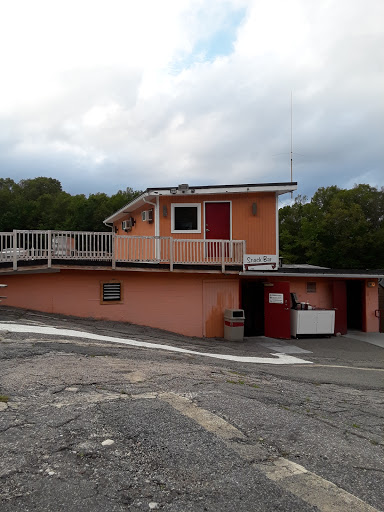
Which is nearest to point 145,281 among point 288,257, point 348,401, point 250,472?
point 348,401

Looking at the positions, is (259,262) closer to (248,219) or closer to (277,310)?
(248,219)

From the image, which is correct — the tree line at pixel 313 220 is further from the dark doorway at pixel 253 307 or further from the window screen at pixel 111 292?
the window screen at pixel 111 292

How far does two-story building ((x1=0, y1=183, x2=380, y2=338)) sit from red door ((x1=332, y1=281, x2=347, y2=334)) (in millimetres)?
43

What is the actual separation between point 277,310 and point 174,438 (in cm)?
1273

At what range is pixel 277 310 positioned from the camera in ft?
53.5

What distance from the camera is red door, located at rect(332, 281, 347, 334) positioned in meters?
17.8

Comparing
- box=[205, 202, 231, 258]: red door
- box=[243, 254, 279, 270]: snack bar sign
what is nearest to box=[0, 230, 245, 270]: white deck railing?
box=[243, 254, 279, 270]: snack bar sign

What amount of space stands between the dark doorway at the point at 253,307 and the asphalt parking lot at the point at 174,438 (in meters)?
9.00

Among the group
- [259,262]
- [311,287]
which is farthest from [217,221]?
[311,287]

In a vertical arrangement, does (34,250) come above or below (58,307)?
above

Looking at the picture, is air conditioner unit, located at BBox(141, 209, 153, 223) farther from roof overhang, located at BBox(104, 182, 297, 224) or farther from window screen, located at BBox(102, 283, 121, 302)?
window screen, located at BBox(102, 283, 121, 302)

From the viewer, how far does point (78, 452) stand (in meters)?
3.66

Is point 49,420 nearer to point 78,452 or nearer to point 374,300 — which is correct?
point 78,452

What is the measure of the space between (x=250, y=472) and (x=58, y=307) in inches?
453
